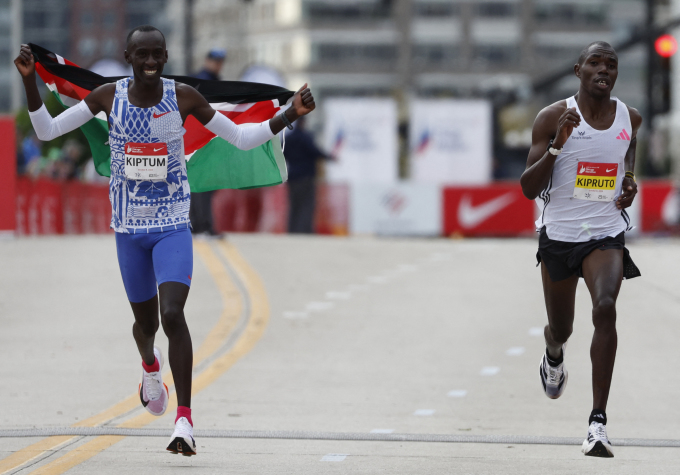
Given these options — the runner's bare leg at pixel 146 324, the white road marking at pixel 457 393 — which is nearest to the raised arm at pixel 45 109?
the runner's bare leg at pixel 146 324

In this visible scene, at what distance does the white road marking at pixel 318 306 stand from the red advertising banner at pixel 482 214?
12818 mm

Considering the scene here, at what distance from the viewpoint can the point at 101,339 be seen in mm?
10102

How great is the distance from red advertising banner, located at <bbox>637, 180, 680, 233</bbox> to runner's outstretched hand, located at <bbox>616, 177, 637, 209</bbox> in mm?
18264

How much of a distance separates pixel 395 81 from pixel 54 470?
11012 centimetres

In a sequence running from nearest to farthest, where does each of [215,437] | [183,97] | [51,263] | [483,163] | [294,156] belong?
[183,97]
[215,437]
[51,263]
[294,156]
[483,163]

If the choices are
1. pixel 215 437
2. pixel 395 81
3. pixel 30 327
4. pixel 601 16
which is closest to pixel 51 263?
pixel 30 327

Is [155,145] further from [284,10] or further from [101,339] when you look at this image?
[284,10]

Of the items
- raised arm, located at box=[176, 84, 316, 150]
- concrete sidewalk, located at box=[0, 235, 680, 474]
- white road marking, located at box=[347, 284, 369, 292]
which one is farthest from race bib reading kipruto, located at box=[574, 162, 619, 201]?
white road marking, located at box=[347, 284, 369, 292]

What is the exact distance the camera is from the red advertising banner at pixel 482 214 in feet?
80.7

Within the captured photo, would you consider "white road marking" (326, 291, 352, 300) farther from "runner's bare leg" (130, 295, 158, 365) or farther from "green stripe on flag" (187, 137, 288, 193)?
"runner's bare leg" (130, 295, 158, 365)

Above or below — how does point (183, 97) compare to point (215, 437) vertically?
above

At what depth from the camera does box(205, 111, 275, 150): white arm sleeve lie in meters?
6.21

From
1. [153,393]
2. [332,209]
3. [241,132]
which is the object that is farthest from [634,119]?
[332,209]

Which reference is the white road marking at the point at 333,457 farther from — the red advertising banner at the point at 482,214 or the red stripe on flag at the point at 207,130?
the red advertising banner at the point at 482,214
